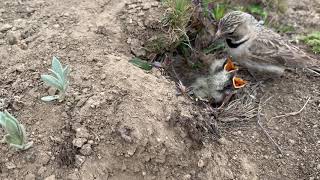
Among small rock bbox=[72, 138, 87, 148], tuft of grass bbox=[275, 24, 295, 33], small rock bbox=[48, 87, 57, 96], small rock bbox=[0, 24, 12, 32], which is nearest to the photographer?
small rock bbox=[72, 138, 87, 148]

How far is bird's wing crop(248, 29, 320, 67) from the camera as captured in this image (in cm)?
506

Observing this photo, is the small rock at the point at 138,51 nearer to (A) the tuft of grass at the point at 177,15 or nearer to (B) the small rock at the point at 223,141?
(A) the tuft of grass at the point at 177,15

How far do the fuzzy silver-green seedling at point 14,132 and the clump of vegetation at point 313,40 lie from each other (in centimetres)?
339

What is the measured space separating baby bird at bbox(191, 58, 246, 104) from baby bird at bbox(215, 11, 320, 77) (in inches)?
18.4

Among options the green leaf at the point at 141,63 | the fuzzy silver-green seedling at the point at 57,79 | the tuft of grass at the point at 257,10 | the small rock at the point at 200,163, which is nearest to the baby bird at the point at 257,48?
the tuft of grass at the point at 257,10

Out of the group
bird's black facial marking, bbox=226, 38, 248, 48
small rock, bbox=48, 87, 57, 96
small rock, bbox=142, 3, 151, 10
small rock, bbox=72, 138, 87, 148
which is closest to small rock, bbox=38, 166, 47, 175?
small rock, bbox=72, 138, 87, 148

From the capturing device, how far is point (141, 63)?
14.9 feet

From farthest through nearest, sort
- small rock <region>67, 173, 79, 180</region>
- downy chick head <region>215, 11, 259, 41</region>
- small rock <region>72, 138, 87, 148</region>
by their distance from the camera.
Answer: downy chick head <region>215, 11, 259, 41</region>
small rock <region>72, 138, 87, 148</region>
small rock <region>67, 173, 79, 180</region>

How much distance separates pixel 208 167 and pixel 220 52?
170cm

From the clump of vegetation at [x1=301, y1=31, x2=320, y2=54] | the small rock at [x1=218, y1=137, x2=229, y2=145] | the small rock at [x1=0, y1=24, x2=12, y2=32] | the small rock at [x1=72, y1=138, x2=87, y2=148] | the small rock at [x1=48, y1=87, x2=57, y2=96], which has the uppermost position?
the small rock at [x1=0, y1=24, x2=12, y2=32]

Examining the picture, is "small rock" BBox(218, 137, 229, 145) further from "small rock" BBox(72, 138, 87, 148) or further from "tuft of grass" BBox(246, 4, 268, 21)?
"tuft of grass" BBox(246, 4, 268, 21)

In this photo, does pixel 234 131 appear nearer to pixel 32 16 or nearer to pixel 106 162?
pixel 106 162

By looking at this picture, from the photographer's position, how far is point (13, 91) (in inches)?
162

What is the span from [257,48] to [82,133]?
7.79 ft
